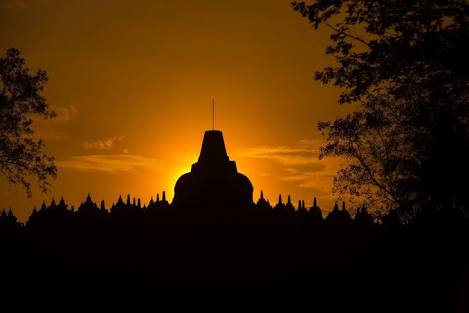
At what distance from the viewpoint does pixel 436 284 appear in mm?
26797

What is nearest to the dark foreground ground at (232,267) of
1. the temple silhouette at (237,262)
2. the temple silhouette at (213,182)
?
the temple silhouette at (237,262)

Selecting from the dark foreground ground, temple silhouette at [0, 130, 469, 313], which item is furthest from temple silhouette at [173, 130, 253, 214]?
the dark foreground ground

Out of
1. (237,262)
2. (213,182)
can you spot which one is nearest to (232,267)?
(237,262)

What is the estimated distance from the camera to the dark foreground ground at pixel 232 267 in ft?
91.1

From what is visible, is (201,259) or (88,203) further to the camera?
(88,203)

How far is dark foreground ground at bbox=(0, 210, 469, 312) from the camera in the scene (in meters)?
27.8

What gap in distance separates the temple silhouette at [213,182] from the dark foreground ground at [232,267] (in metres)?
18.6

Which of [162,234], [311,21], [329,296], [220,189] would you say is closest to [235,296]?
[329,296]

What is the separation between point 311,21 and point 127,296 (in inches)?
646

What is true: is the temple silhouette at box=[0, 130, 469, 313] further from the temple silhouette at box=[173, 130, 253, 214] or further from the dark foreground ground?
the temple silhouette at box=[173, 130, 253, 214]

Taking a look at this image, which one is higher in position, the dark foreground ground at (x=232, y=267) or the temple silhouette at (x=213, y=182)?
the temple silhouette at (x=213, y=182)

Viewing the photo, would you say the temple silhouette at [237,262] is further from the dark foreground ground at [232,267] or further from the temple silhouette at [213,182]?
the temple silhouette at [213,182]

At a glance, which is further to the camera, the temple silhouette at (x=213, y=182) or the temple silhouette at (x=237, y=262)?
the temple silhouette at (x=213, y=182)

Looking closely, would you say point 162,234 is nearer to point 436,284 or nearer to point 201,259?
point 201,259
